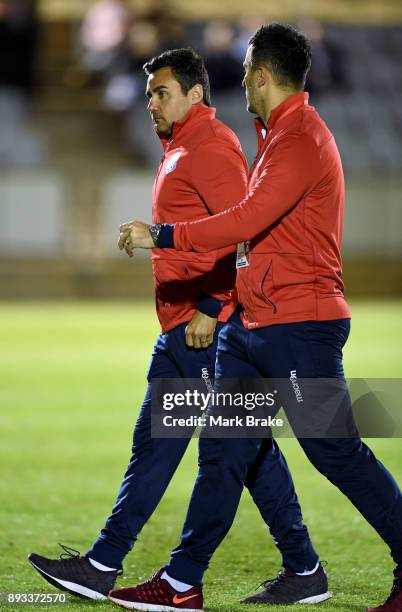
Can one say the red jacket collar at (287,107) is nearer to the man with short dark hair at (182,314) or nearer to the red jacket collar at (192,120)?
the man with short dark hair at (182,314)

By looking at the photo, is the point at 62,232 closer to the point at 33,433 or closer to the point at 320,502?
the point at 33,433

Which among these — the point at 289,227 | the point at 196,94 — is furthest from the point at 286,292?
the point at 196,94

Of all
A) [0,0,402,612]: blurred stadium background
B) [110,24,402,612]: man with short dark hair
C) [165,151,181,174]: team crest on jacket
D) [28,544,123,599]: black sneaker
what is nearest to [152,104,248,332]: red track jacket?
[165,151,181,174]: team crest on jacket

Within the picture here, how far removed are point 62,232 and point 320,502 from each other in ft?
51.8

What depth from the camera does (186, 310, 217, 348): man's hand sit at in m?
4.53

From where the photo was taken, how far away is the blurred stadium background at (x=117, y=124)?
71.0 feet

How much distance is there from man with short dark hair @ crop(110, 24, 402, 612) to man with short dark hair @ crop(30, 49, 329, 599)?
30cm

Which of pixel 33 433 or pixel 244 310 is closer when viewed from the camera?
pixel 244 310

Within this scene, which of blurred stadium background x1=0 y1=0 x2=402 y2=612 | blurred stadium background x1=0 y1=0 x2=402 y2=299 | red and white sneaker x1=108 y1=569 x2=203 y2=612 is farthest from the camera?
blurred stadium background x1=0 y1=0 x2=402 y2=299

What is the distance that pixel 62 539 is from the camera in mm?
5523

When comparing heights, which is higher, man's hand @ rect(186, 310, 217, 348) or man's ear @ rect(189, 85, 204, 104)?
man's ear @ rect(189, 85, 204, 104)

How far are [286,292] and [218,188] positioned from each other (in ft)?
1.80

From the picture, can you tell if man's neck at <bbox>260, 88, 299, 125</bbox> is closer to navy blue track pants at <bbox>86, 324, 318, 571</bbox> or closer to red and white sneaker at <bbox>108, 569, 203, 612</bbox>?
navy blue track pants at <bbox>86, 324, 318, 571</bbox>

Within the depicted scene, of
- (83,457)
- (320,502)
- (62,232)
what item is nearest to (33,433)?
(83,457)
